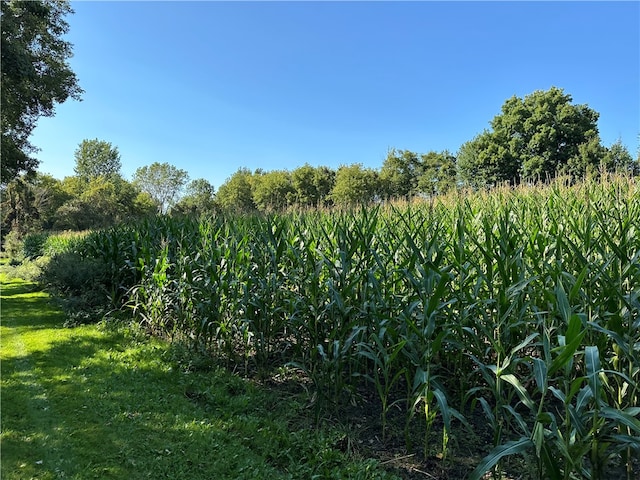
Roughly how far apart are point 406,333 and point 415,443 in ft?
2.44

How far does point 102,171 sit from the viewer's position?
57.4 meters

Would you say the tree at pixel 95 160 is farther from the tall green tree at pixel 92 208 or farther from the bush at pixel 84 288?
the bush at pixel 84 288

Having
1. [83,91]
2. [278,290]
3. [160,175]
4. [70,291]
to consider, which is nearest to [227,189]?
[160,175]

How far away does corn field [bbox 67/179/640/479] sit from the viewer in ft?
5.35

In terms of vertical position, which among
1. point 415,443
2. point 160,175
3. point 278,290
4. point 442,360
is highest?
point 160,175

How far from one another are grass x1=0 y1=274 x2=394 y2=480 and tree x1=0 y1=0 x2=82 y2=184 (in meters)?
8.64

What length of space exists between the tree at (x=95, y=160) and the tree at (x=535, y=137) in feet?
173

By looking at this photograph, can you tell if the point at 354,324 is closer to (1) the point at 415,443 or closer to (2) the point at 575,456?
(1) the point at 415,443

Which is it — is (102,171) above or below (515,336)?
above

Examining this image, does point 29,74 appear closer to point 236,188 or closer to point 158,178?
point 236,188

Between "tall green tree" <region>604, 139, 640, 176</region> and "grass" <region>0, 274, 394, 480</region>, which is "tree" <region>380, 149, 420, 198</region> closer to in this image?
"tall green tree" <region>604, 139, 640, 176</region>

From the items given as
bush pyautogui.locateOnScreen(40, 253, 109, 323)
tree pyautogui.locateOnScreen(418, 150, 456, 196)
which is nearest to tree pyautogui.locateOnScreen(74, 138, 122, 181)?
tree pyautogui.locateOnScreen(418, 150, 456, 196)

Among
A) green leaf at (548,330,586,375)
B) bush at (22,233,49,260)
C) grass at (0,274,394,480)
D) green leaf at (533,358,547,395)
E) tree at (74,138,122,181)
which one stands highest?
tree at (74,138,122,181)

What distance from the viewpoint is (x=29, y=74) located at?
9.10 m
